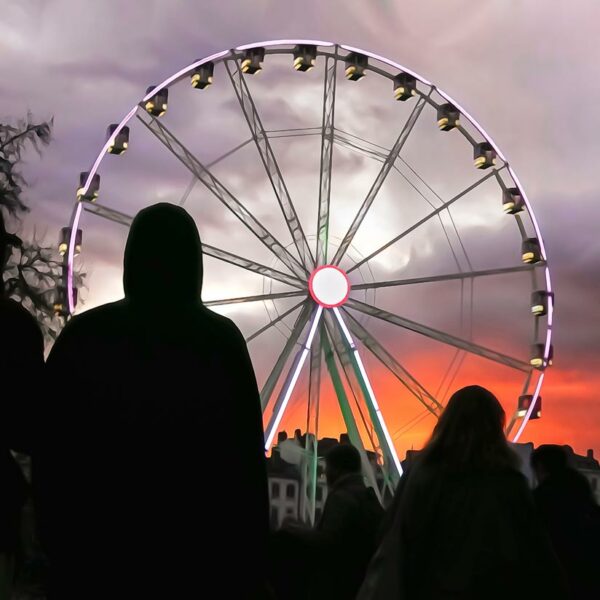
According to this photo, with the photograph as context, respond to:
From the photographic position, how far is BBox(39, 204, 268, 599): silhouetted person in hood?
6.61 ft

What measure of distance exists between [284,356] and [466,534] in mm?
11940

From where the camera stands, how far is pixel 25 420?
2.19 meters

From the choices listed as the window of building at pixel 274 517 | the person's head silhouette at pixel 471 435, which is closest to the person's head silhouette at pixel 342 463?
the person's head silhouette at pixel 471 435

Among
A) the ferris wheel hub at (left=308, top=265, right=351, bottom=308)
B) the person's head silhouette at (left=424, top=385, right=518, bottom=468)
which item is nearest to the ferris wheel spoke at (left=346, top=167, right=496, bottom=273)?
the ferris wheel hub at (left=308, top=265, right=351, bottom=308)

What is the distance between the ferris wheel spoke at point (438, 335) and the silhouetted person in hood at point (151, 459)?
1382 cm

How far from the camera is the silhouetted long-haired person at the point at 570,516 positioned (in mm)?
5117

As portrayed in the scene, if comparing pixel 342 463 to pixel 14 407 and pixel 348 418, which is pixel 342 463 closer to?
pixel 14 407

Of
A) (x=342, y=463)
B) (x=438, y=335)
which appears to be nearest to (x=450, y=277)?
(x=438, y=335)

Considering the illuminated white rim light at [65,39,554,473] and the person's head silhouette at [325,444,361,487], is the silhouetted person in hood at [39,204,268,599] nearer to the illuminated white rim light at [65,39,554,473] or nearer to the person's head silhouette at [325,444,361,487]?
the person's head silhouette at [325,444,361,487]

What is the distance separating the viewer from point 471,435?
142 inches

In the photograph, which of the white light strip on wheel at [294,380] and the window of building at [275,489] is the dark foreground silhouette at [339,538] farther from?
the window of building at [275,489]

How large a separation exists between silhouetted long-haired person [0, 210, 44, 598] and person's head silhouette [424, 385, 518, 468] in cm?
172

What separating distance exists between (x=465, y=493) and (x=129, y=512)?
1.72 meters

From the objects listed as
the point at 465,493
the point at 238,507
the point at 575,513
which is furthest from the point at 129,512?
the point at 575,513
